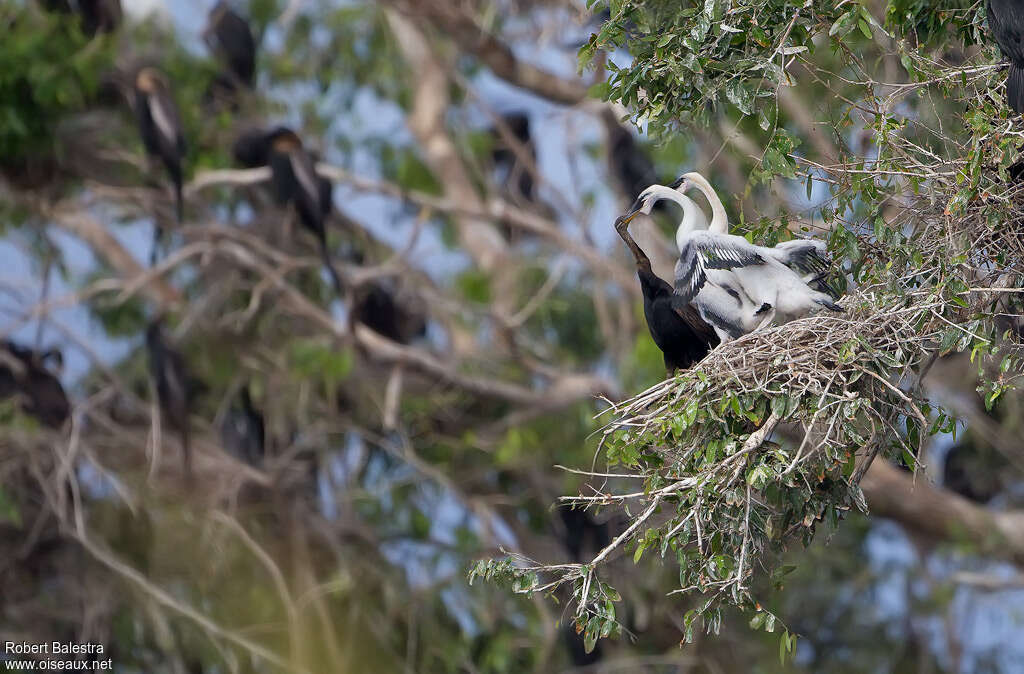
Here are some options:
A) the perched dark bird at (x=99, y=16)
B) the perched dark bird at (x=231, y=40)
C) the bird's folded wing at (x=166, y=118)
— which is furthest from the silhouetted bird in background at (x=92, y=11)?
the perched dark bird at (x=231, y=40)

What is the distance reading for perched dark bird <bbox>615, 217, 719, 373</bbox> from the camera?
3732 mm

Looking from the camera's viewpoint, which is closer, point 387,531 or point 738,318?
point 738,318

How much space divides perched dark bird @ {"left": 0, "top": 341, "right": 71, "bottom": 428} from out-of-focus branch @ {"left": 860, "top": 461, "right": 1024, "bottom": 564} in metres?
4.38

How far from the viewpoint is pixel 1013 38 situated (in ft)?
10.4

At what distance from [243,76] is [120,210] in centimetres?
124

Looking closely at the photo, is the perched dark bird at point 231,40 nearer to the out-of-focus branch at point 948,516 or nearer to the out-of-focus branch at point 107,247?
the out-of-focus branch at point 107,247

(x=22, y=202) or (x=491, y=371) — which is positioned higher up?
(x=22, y=202)

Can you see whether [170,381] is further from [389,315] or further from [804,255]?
[804,255]

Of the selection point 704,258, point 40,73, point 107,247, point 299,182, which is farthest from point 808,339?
point 107,247

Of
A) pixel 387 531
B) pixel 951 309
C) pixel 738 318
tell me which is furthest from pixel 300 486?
pixel 951 309

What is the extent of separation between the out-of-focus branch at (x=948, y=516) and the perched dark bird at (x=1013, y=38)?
3.85 meters

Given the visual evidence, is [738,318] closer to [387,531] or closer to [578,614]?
[578,614]

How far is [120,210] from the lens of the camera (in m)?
8.25

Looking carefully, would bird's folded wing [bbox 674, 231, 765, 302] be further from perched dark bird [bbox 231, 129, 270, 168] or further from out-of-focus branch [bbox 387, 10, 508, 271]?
out-of-focus branch [bbox 387, 10, 508, 271]
